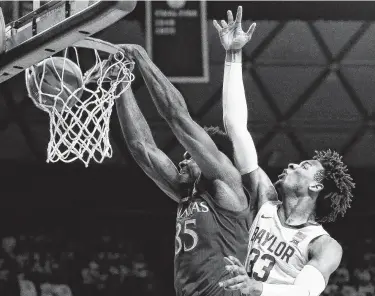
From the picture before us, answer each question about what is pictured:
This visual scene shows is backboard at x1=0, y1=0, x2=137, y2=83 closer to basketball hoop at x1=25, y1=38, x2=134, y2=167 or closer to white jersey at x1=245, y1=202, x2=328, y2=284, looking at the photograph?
basketball hoop at x1=25, y1=38, x2=134, y2=167

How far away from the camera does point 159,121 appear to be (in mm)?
7664

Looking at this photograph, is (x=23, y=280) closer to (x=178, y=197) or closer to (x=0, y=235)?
(x=0, y=235)

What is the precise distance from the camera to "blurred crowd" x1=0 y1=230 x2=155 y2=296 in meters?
7.84

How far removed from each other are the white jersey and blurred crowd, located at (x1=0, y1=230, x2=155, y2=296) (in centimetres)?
353

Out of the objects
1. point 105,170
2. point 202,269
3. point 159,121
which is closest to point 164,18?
point 159,121

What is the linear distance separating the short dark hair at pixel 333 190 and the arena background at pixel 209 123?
2.79 meters

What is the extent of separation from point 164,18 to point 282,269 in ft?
12.4

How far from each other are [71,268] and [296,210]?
154 inches

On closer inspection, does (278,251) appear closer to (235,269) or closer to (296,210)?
(296,210)

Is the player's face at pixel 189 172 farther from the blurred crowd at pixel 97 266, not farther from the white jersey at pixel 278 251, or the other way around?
the blurred crowd at pixel 97 266

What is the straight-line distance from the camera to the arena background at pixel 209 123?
299 inches

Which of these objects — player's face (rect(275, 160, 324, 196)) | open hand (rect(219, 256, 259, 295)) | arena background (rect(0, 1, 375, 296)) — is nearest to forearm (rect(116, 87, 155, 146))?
player's face (rect(275, 160, 324, 196))

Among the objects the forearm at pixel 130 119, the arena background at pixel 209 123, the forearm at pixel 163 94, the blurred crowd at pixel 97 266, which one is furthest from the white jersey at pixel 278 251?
the blurred crowd at pixel 97 266

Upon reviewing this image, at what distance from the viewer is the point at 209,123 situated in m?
7.57
